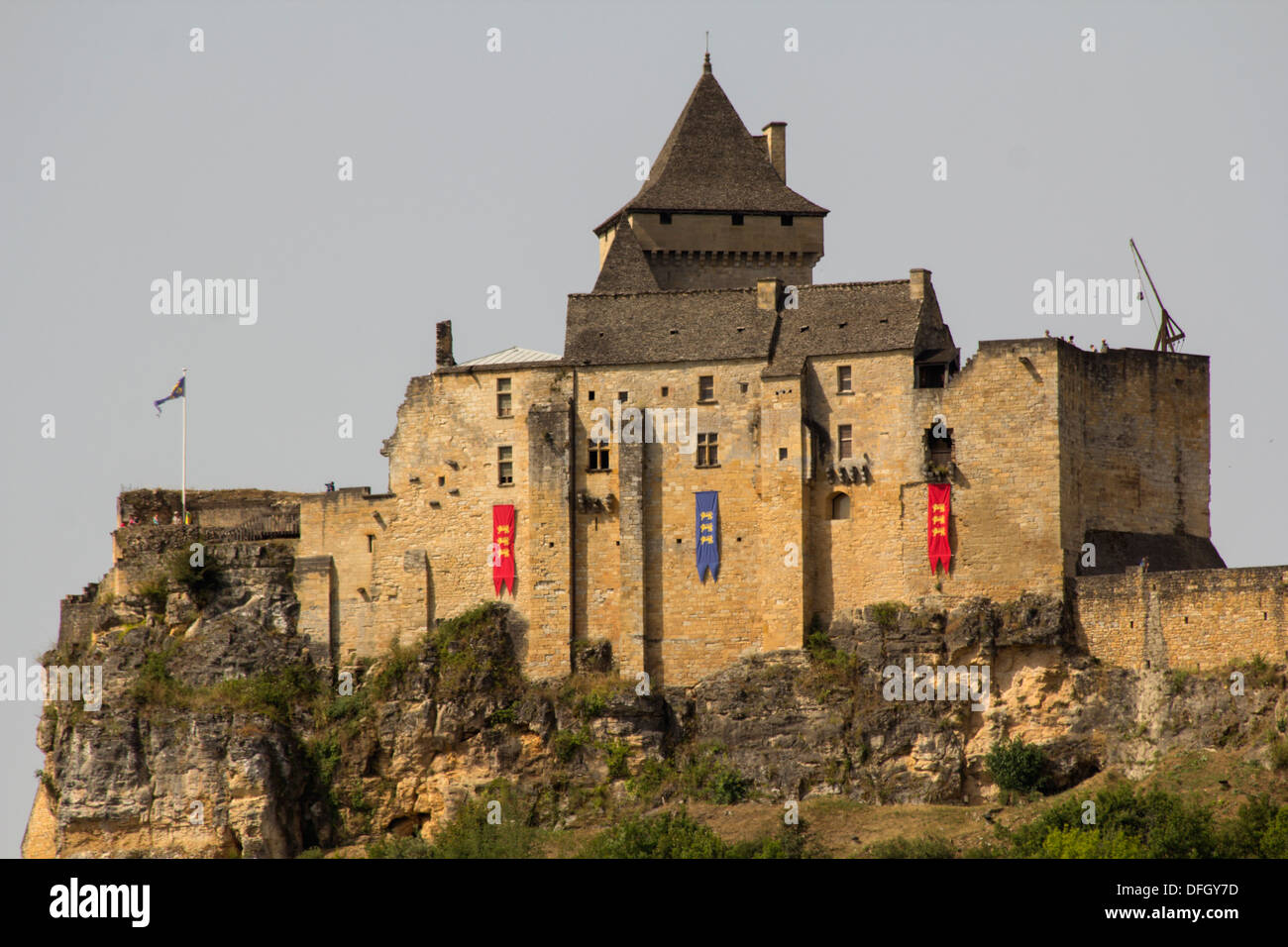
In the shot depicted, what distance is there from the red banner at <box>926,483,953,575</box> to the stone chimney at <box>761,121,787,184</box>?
1562 centimetres

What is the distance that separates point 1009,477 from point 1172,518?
241 inches

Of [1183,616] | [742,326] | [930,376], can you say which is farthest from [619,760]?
[1183,616]

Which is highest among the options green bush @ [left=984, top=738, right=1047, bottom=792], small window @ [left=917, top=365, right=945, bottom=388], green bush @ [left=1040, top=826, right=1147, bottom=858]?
small window @ [left=917, top=365, right=945, bottom=388]

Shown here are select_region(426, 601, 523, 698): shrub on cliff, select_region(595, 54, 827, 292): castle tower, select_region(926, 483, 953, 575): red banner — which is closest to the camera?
select_region(926, 483, 953, 575): red banner

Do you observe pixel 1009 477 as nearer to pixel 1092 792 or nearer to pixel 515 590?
pixel 1092 792

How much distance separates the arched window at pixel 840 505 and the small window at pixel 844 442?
1.11m

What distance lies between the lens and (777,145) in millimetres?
93062

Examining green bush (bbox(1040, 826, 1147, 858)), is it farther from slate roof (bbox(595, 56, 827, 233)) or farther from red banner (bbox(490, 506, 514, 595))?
slate roof (bbox(595, 56, 827, 233))

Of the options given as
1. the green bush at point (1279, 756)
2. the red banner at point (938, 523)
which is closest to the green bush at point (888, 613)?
the red banner at point (938, 523)

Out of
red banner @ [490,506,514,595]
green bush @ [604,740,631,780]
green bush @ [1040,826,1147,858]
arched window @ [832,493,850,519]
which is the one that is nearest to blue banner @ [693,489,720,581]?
arched window @ [832,493,850,519]

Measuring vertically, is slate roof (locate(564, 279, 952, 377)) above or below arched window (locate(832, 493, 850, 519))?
above

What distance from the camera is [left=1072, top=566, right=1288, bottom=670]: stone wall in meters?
75.5
